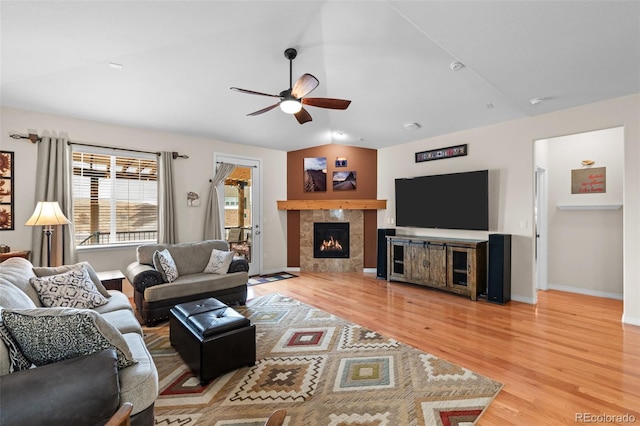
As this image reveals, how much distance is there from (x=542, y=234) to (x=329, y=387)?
476cm

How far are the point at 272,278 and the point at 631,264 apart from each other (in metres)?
5.28

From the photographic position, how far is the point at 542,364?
2684 mm

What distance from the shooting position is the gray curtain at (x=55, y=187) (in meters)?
4.02

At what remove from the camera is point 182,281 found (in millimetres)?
3898

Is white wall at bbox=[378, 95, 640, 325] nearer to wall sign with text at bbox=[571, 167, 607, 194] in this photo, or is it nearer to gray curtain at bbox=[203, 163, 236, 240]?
wall sign with text at bbox=[571, 167, 607, 194]

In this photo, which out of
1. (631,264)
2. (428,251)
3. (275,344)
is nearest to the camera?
(275,344)

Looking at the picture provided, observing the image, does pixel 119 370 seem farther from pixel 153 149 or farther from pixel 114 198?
pixel 153 149

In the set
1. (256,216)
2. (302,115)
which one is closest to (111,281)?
(302,115)

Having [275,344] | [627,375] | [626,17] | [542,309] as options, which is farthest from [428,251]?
[626,17]

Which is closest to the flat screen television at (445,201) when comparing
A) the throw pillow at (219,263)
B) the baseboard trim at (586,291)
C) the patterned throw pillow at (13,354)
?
the baseboard trim at (586,291)

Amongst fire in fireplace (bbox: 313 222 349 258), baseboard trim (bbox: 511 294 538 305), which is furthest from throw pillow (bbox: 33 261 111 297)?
baseboard trim (bbox: 511 294 538 305)

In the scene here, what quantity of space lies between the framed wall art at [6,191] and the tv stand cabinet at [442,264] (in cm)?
563

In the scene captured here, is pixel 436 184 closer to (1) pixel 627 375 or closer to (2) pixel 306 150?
(2) pixel 306 150

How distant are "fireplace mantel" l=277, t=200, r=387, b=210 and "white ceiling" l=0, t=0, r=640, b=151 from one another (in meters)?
2.09
